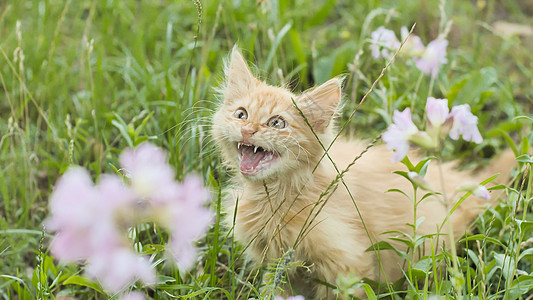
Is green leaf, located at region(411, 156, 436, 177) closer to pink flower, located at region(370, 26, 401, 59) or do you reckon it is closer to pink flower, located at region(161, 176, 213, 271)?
pink flower, located at region(161, 176, 213, 271)

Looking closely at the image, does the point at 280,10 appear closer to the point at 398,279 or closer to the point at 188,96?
the point at 188,96

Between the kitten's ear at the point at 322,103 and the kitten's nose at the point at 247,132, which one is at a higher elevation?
the kitten's ear at the point at 322,103

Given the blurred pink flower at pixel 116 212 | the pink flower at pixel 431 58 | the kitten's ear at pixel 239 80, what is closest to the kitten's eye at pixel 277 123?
the kitten's ear at pixel 239 80

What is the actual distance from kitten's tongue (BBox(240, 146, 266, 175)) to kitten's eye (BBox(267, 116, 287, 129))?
105 millimetres

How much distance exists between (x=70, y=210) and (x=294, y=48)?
2928 mm

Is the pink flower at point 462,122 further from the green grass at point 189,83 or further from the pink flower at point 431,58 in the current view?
the pink flower at point 431,58

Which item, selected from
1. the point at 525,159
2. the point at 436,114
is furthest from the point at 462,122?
the point at 525,159

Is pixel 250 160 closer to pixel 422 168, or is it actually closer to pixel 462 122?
pixel 422 168

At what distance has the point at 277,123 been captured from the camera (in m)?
2.04

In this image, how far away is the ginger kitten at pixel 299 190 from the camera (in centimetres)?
202

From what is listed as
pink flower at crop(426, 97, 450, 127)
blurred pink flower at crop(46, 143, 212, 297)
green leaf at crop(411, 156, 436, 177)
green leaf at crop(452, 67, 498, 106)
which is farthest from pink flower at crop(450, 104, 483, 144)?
green leaf at crop(452, 67, 498, 106)

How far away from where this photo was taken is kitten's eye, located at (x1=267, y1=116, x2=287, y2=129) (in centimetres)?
204

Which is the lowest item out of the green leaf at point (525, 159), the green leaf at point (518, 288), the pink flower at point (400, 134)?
the green leaf at point (518, 288)

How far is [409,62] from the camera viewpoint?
329cm
